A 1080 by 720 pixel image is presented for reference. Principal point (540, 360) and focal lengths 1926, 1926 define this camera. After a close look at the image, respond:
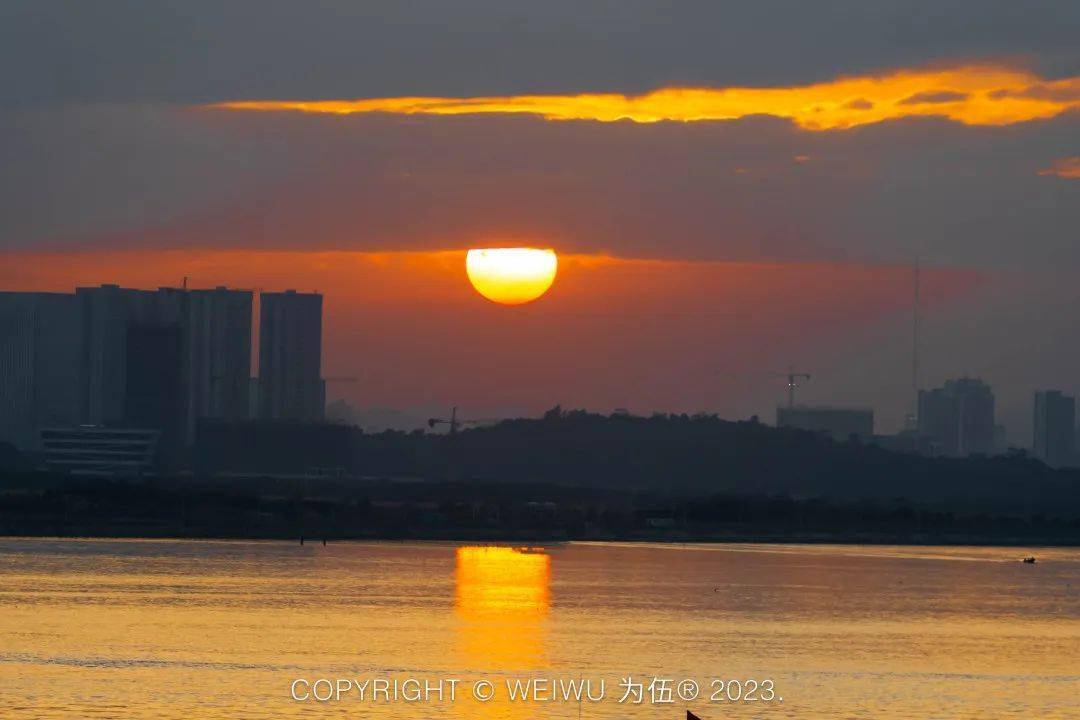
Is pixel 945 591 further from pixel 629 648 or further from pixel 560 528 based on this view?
pixel 560 528

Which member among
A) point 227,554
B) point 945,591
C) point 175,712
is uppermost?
point 227,554

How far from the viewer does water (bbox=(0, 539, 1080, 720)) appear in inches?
2251

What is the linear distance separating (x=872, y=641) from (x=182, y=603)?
3136 cm

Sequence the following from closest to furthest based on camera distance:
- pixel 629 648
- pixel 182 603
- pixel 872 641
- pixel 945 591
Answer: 1. pixel 629 648
2. pixel 872 641
3. pixel 182 603
4. pixel 945 591

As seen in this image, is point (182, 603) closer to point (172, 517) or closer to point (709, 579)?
point (709, 579)

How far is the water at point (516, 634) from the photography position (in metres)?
57.2

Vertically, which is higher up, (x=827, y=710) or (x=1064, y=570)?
(x=1064, y=570)

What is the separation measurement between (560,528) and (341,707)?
125m

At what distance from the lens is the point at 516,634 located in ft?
256

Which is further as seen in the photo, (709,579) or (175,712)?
(709,579)

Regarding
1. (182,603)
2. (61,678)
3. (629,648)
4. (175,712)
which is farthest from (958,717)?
(182,603)

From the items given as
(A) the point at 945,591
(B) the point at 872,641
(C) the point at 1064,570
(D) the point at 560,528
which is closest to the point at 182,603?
(B) the point at 872,641

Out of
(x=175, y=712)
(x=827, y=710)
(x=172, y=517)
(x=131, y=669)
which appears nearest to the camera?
(x=175, y=712)

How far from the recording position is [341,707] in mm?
54281
